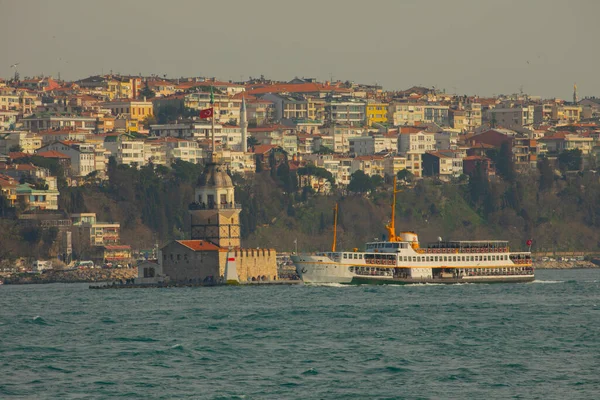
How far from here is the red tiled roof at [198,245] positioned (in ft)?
365

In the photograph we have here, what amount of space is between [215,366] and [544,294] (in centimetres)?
4170

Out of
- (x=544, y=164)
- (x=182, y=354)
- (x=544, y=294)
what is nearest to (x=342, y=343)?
(x=182, y=354)

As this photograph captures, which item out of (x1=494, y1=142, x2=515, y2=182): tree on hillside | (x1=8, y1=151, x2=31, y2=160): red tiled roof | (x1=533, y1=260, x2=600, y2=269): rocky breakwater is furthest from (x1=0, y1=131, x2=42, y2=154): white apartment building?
(x1=533, y1=260, x2=600, y2=269): rocky breakwater

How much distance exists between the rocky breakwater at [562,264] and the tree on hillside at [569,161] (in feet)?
99.1

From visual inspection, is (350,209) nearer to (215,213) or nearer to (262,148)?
(262,148)

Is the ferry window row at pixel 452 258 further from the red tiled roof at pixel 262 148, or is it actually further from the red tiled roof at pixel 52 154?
the red tiled roof at pixel 262 148

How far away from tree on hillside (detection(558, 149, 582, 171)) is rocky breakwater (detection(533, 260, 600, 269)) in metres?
30.2

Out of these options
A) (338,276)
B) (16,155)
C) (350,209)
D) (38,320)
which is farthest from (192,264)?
Answer: (16,155)

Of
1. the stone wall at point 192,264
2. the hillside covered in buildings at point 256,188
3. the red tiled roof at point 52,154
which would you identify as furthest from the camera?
the red tiled roof at point 52,154

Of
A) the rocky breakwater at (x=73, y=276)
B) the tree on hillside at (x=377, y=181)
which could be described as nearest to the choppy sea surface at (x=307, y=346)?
the rocky breakwater at (x=73, y=276)

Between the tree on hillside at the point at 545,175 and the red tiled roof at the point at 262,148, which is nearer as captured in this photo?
the red tiled roof at the point at 262,148

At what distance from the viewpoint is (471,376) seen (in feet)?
178

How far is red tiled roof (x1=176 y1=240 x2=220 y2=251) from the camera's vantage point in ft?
365

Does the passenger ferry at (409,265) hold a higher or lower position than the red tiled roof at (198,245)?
lower
